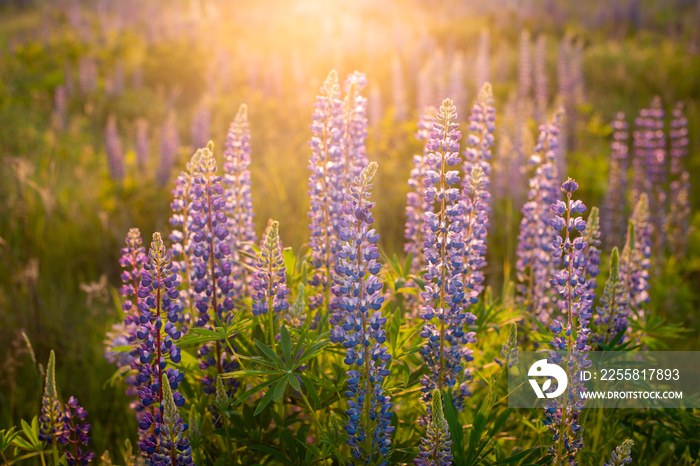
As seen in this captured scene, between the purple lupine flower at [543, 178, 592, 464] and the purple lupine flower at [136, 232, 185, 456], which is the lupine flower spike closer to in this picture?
the purple lupine flower at [136, 232, 185, 456]

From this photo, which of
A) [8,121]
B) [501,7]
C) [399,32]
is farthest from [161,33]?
[501,7]

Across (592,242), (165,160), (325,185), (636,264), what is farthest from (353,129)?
(165,160)

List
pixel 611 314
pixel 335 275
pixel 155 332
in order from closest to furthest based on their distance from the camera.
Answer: pixel 155 332 < pixel 611 314 < pixel 335 275

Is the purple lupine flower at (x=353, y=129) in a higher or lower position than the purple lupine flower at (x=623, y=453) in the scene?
higher

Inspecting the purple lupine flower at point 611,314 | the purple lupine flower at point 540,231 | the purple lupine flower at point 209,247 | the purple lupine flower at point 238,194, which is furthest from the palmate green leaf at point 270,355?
the purple lupine flower at point 540,231

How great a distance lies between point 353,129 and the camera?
2775mm

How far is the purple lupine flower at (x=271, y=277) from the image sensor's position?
7.05ft

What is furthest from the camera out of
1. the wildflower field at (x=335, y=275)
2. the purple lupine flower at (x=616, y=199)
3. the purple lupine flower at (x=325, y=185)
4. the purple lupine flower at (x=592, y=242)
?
the purple lupine flower at (x=616, y=199)

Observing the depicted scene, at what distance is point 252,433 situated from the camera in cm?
220

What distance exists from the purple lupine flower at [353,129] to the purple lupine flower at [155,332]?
3.25 ft

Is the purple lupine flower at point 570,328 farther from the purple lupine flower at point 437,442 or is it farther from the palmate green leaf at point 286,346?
the palmate green leaf at point 286,346

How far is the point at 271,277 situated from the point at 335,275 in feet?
1.81

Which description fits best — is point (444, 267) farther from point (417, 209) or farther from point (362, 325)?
point (417, 209)

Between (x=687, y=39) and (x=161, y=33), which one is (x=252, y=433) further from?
(x=161, y=33)
